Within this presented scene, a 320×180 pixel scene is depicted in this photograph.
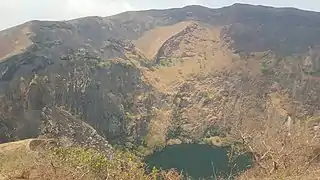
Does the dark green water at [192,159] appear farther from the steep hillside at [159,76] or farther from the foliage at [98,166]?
the foliage at [98,166]

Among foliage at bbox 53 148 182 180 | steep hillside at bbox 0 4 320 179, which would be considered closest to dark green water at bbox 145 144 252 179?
steep hillside at bbox 0 4 320 179

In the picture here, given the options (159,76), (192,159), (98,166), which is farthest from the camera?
(159,76)

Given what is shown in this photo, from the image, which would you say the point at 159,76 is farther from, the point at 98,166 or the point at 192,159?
the point at 98,166

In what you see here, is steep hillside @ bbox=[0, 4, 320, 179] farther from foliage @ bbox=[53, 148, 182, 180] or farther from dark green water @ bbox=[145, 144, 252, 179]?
foliage @ bbox=[53, 148, 182, 180]

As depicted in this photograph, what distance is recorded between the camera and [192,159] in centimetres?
8494

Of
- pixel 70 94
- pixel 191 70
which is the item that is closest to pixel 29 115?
pixel 70 94

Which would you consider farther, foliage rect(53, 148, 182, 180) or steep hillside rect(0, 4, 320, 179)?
steep hillside rect(0, 4, 320, 179)

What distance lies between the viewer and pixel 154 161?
82.8 metres

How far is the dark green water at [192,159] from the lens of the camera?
238 feet

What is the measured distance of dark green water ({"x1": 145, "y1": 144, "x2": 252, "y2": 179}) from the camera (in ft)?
238

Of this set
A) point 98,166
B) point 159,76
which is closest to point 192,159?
point 159,76

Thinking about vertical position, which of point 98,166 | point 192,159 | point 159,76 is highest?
point 98,166

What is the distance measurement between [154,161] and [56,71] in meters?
30.2

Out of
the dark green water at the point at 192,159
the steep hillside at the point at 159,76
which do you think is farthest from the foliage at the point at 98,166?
the steep hillside at the point at 159,76
